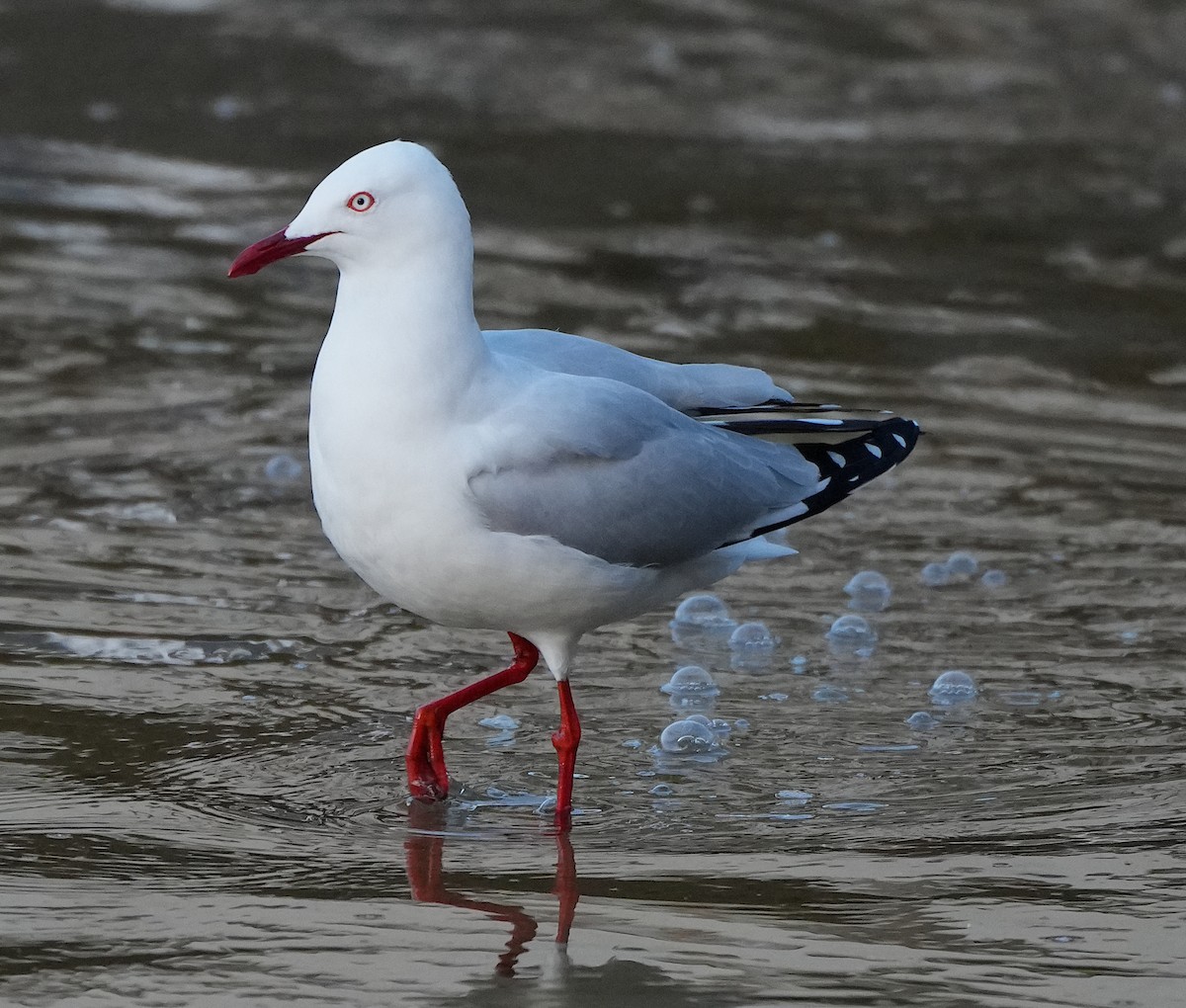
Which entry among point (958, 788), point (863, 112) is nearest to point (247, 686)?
point (958, 788)

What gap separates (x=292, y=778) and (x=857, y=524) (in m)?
2.48

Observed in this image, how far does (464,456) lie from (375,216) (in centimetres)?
51

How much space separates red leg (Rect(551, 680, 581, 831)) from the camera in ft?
13.8

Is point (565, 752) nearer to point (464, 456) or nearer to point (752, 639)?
point (464, 456)

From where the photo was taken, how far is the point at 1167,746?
461 cm

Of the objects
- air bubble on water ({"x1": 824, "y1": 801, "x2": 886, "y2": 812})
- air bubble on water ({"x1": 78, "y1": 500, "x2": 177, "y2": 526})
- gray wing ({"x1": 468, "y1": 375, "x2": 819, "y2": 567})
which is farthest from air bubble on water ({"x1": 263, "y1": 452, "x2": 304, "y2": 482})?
air bubble on water ({"x1": 824, "y1": 801, "x2": 886, "y2": 812})

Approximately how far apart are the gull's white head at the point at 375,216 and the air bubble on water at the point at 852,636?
1747mm

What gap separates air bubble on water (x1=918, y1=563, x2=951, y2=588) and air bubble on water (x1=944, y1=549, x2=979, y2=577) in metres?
0.02

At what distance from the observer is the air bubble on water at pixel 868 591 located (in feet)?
18.3

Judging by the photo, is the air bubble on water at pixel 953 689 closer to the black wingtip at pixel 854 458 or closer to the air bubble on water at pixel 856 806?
the black wingtip at pixel 854 458

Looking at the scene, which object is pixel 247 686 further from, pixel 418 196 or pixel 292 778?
pixel 418 196

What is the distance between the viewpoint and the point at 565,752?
429 centimetres

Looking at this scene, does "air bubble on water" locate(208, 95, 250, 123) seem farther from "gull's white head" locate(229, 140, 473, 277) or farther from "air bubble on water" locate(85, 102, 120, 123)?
"gull's white head" locate(229, 140, 473, 277)

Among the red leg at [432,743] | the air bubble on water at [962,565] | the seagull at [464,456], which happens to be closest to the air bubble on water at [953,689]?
the seagull at [464,456]
